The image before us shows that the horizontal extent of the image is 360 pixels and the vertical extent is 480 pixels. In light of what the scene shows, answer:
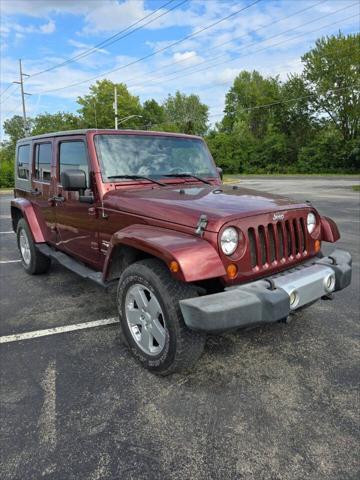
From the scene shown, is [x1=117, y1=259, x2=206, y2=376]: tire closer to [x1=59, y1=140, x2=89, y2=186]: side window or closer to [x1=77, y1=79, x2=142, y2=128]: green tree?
[x1=59, y1=140, x2=89, y2=186]: side window

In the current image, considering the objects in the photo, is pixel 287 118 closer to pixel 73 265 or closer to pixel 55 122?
pixel 55 122

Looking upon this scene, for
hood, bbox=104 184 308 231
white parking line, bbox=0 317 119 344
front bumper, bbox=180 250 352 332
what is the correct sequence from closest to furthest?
front bumper, bbox=180 250 352 332, hood, bbox=104 184 308 231, white parking line, bbox=0 317 119 344

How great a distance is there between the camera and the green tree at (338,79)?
4178 centimetres

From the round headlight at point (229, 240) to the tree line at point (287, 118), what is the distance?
2756 centimetres

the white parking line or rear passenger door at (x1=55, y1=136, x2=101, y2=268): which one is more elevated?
rear passenger door at (x1=55, y1=136, x2=101, y2=268)

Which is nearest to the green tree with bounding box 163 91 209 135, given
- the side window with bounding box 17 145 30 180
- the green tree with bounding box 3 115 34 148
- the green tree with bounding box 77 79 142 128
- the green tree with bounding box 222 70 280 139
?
the green tree with bounding box 222 70 280 139

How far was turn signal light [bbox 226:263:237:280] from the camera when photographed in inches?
98.2

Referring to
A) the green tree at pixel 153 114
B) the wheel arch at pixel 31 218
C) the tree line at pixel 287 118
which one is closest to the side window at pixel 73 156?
the wheel arch at pixel 31 218

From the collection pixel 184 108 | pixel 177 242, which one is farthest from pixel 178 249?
pixel 184 108

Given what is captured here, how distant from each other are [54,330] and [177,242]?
1.80 meters

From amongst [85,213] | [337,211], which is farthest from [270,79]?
[85,213]

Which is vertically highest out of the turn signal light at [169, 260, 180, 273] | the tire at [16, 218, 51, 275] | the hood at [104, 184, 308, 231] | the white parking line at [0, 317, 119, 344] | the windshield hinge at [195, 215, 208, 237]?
the hood at [104, 184, 308, 231]

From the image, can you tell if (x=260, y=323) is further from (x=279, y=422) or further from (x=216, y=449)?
(x=216, y=449)

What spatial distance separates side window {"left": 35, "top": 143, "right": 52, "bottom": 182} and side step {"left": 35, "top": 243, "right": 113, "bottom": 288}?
87cm
